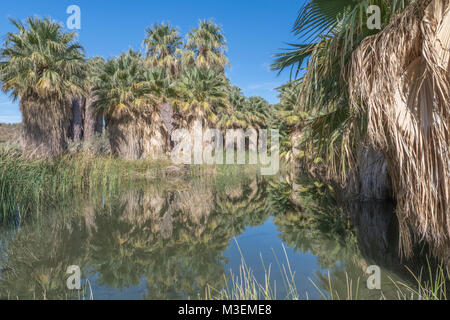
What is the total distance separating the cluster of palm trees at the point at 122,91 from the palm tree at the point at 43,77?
0.05 meters

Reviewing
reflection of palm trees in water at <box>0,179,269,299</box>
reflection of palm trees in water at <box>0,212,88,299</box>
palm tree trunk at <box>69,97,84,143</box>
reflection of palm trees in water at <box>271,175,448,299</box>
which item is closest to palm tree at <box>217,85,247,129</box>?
palm tree trunk at <box>69,97,84,143</box>

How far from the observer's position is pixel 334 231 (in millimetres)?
6316

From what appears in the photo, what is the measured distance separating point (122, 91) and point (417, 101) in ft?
70.3

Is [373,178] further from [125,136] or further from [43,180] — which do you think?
[125,136]

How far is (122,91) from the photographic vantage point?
2159 centimetres

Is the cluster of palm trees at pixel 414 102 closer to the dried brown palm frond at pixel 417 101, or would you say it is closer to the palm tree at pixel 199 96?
the dried brown palm frond at pixel 417 101

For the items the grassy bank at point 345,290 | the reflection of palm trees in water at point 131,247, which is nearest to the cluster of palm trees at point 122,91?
the reflection of palm trees in water at point 131,247

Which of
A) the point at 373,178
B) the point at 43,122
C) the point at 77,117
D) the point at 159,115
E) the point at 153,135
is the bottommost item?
the point at 373,178

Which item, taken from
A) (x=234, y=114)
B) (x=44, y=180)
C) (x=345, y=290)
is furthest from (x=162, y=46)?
(x=345, y=290)

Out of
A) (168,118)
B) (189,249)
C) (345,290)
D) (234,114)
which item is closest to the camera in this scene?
(345,290)

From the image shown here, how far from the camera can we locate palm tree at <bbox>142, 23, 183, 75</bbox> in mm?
29719

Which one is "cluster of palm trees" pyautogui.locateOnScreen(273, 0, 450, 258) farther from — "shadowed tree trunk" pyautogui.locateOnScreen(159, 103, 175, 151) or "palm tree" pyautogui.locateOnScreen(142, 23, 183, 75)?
"palm tree" pyautogui.locateOnScreen(142, 23, 183, 75)

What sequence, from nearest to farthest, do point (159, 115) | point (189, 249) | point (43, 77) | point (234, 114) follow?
point (189, 249)
point (43, 77)
point (159, 115)
point (234, 114)
